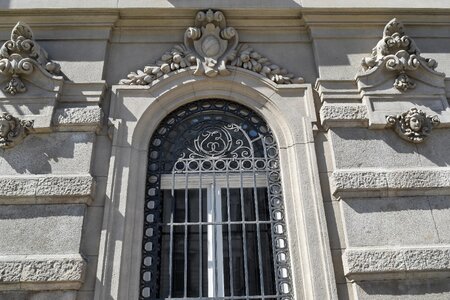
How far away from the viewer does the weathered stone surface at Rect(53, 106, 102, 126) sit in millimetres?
6398

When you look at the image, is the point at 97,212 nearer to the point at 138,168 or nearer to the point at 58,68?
the point at 138,168

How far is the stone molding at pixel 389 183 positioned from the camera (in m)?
6.00

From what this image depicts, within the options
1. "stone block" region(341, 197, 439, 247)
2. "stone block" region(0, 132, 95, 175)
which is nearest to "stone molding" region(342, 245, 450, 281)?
"stone block" region(341, 197, 439, 247)

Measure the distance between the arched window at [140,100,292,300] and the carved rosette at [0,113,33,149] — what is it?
6.53 ft

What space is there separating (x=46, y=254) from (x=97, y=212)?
0.88 m

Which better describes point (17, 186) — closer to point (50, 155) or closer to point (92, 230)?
point (50, 155)

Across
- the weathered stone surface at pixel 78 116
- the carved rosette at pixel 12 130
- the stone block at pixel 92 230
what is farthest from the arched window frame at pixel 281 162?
the carved rosette at pixel 12 130

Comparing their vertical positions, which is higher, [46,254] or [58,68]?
[58,68]

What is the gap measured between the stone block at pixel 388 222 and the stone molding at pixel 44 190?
154 inches

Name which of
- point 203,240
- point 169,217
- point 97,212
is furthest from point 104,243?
point 203,240

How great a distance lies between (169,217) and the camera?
20.5 feet

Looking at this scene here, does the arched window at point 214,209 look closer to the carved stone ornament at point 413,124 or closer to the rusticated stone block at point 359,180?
the rusticated stone block at point 359,180

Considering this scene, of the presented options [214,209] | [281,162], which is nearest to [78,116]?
[214,209]

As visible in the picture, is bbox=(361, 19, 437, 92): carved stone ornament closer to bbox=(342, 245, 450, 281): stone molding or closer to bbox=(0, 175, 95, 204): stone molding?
bbox=(342, 245, 450, 281): stone molding
